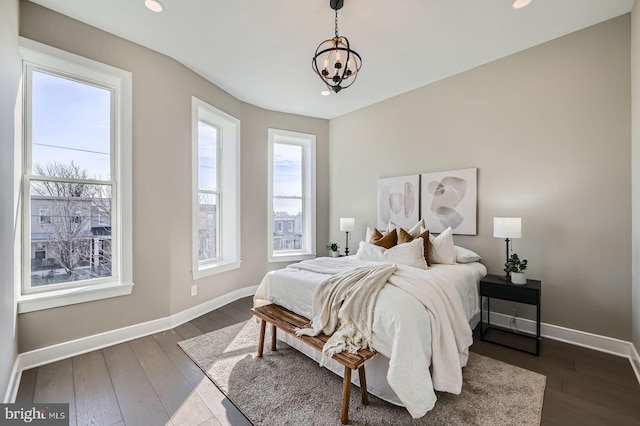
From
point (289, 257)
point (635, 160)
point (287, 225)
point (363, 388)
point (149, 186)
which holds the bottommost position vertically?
point (363, 388)

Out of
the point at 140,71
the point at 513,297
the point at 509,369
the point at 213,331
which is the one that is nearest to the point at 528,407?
the point at 509,369

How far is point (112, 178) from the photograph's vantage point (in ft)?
8.93

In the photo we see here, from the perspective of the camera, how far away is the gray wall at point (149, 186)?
2.35 metres

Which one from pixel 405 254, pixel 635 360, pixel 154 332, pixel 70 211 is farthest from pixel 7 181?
pixel 635 360

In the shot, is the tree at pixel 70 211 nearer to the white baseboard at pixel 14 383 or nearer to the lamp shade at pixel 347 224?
the white baseboard at pixel 14 383

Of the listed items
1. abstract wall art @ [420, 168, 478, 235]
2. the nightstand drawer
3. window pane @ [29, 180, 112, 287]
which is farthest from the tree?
the nightstand drawer

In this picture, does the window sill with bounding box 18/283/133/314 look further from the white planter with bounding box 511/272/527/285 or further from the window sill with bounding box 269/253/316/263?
the white planter with bounding box 511/272/527/285

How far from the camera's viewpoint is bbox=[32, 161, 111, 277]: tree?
94.5 inches

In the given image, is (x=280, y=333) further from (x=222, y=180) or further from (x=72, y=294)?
(x=222, y=180)

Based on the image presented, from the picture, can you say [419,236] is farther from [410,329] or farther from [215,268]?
[215,268]

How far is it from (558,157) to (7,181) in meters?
4.73

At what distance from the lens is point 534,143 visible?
292cm

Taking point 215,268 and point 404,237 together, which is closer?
point 404,237

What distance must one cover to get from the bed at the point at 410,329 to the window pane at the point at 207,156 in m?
2.05
